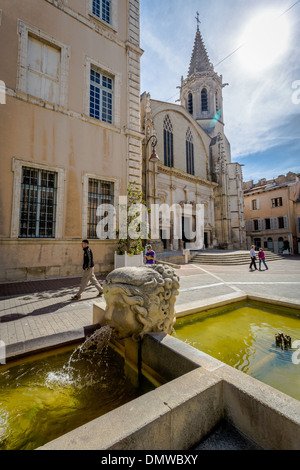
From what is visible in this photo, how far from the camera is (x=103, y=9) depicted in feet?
36.9

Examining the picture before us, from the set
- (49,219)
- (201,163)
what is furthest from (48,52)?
(201,163)

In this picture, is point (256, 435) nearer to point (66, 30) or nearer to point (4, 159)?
point (4, 159)

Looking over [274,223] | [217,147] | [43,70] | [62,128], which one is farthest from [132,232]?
[274,223]

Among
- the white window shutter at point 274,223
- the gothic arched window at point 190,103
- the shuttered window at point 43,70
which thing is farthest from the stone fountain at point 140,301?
the gothic arched window at point 190,103

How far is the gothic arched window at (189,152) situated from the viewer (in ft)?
85.3

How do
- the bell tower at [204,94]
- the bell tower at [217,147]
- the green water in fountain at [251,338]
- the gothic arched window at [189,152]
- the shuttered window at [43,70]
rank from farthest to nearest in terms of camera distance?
1. the bell tower at [204,94]
2. the bell tower at [217,147]
3. the gothic arched window at [189,152]
4. the shuttered window at [43,70]
5. the green water in fountain at [251,338]

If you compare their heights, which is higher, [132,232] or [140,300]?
[132,232]

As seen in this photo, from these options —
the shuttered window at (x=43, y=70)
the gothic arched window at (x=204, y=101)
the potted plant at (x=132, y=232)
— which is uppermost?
the gothic arched window at (x=204, y=101)

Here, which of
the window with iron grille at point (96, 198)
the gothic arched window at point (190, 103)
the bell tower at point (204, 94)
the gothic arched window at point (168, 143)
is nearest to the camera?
the window with iron grille at point (96, 198)

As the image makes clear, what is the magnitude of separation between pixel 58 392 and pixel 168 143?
2458 cm

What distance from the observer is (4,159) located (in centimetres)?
788

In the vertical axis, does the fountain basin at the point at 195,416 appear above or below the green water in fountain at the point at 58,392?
above

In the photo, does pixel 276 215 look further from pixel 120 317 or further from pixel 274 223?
pixel 120 317

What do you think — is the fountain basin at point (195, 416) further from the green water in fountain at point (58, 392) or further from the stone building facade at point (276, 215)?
the stone building facade at point (276, 215)
